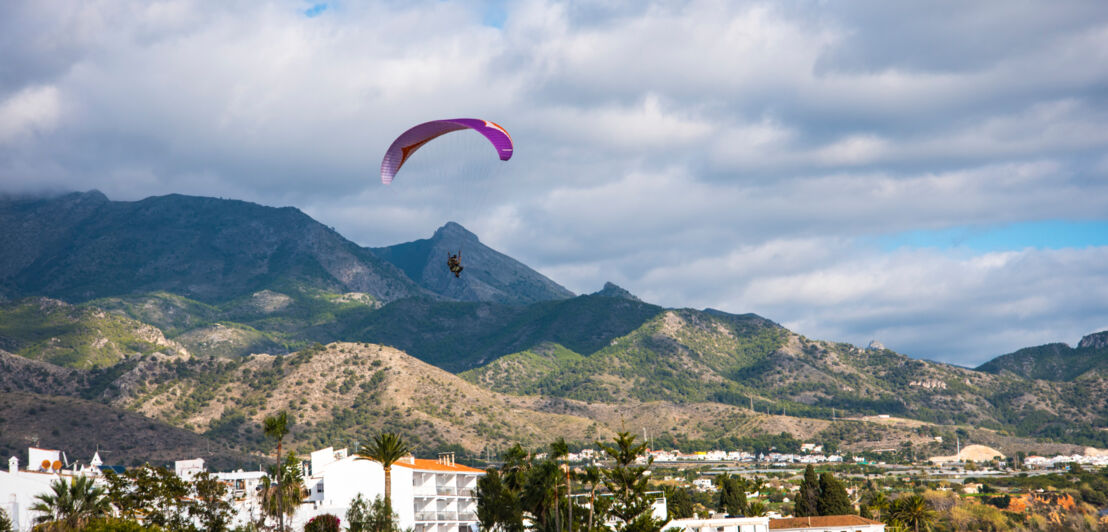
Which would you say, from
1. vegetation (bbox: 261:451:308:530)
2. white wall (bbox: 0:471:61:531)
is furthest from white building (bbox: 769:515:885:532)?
white wall (bbox: 0:471:61:531)

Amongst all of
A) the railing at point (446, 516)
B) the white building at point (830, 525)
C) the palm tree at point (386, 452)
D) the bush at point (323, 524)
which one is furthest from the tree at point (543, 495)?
the white building at point (830, 525)

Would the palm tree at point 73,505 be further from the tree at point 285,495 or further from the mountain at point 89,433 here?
the mountain at point 89,433

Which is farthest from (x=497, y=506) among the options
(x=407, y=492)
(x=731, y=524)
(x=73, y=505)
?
(x=73, y=505)

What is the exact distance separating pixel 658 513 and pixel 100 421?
117 metres

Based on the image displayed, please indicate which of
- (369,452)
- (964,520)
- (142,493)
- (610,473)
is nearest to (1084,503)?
(964,520)

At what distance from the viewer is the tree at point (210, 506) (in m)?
87.5

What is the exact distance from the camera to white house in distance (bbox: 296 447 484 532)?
11162 cm

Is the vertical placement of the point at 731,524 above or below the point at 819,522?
above

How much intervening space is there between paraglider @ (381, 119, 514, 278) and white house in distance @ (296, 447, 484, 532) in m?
40.9

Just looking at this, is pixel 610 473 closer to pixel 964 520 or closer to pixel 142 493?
pixel 142 493

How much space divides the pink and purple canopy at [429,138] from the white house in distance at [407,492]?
135ft

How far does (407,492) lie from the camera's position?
112125mm

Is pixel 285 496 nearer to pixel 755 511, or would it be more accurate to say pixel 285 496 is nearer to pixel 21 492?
pixel 21 492

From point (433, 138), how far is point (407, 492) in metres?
46.6
